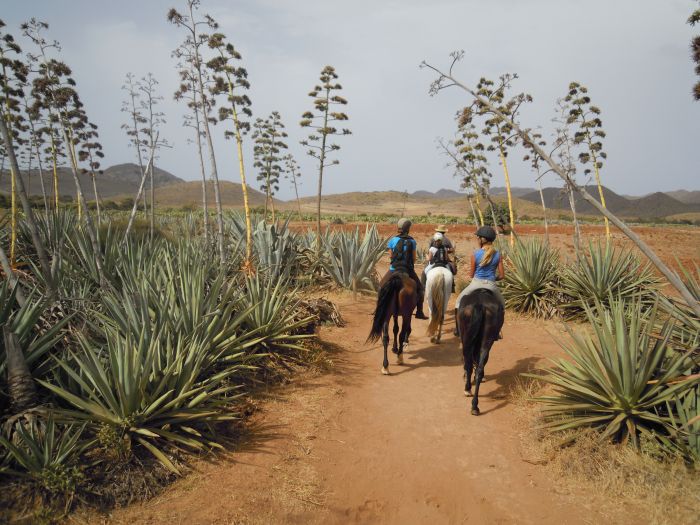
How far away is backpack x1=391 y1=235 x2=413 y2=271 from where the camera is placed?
6.20 m

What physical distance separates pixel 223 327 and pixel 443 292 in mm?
3444

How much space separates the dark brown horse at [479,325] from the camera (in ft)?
15.8

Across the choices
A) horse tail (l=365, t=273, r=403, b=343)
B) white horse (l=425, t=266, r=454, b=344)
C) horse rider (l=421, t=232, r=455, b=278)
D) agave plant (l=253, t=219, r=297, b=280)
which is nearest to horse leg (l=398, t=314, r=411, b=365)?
horse tail (l=365, t=273, r=403, b=343)

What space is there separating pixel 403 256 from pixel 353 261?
3.93 meters

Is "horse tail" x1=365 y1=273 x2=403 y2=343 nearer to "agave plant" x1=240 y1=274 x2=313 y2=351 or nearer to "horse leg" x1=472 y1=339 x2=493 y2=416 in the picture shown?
"agave plant" x1=240 y1=274 x2=313 y2=351

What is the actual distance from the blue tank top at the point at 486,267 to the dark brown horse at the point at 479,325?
248 millimetres

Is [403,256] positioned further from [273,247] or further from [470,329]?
[273,247]

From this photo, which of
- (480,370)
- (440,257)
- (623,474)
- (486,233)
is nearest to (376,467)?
(480,370)

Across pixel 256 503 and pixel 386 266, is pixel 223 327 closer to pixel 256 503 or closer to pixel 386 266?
pixel 256 503

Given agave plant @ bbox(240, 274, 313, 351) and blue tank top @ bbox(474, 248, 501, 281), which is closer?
blue tank top @ bbox(474, 248, 501, 281)

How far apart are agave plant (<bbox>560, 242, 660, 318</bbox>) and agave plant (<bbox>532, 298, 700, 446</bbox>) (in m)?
4.00

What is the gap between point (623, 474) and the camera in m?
3.37

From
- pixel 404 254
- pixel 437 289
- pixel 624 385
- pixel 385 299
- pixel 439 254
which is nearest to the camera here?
pixel 624 385

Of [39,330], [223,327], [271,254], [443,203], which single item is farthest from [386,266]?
[443,203]
